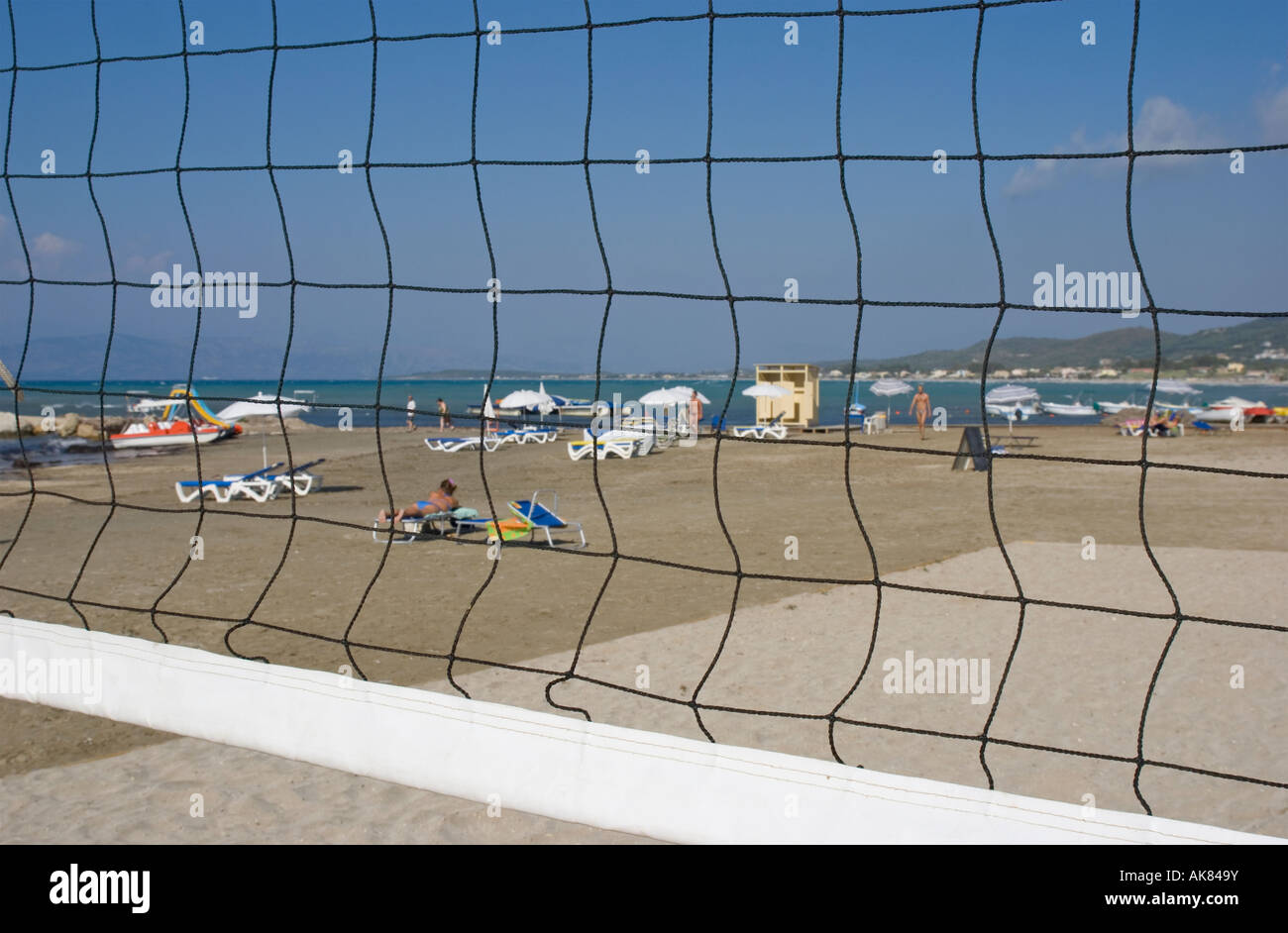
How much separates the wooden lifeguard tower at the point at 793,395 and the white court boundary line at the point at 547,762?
74.9 feet

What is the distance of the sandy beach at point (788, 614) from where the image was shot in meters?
2.90

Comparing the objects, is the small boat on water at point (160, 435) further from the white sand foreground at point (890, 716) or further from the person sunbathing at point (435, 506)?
the white sand foreground at point (890, 716)

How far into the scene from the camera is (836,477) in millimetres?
13203

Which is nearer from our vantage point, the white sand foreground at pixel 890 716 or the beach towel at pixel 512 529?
the white sand foreground at pixel 890 716

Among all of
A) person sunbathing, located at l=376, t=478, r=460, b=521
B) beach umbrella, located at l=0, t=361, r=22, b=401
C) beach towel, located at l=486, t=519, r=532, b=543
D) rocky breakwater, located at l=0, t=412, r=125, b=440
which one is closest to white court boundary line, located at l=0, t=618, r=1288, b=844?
beach umbrella, located at l=0, t=361, r=22, b=401

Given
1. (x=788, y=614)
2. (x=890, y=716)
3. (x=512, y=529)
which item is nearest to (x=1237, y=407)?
(x=512, y=529)

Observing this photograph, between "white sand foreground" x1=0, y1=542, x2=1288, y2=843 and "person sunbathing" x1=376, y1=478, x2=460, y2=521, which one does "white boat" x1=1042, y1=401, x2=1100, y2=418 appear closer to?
"person sunbathing" x1=376, y1=478, x2=460, y2=521

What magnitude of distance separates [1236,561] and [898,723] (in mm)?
3637

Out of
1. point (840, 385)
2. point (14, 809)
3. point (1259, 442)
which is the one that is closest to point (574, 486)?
point (14, 809)

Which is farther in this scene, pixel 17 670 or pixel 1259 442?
pixel 1259 442

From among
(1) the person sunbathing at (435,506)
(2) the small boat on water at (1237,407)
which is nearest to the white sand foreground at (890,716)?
(1) the person sunbathing at (435,506)

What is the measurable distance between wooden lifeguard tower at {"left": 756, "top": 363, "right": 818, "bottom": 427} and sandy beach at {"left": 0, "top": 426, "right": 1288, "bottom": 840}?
14.5 metres
